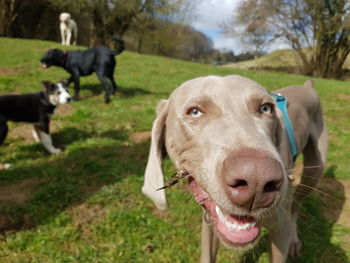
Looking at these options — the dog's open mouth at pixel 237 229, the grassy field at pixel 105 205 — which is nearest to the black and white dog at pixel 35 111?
the grassy field at pixel 105 205

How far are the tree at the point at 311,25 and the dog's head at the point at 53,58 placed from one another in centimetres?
1663

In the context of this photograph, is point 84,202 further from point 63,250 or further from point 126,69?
point 126,69

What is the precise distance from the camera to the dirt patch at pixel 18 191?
357cm

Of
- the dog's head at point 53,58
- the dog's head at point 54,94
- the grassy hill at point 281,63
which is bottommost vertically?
the dog's head at point 54,94

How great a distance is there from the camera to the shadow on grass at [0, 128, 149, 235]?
132 inches

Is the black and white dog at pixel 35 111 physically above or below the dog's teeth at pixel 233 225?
below

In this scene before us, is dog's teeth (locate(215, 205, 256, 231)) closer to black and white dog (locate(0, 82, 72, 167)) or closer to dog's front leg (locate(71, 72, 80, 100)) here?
black and white dog (locate(0, 82, 72, 167))

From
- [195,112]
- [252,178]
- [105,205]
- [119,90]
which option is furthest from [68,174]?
[119,90]

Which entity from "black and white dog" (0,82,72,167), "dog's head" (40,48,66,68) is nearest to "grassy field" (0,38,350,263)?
"black and white dog" (0,82,72,167)

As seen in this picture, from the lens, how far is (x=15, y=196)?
3.67 meters

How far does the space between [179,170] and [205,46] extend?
52438 millimetres

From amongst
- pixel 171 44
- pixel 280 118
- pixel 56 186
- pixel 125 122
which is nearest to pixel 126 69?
pixel 125 122

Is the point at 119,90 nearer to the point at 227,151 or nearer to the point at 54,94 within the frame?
the point at 54,94

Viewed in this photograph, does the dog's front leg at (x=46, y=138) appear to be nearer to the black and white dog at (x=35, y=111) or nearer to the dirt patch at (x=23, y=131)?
the black and white dog at (x=35, y=111)
